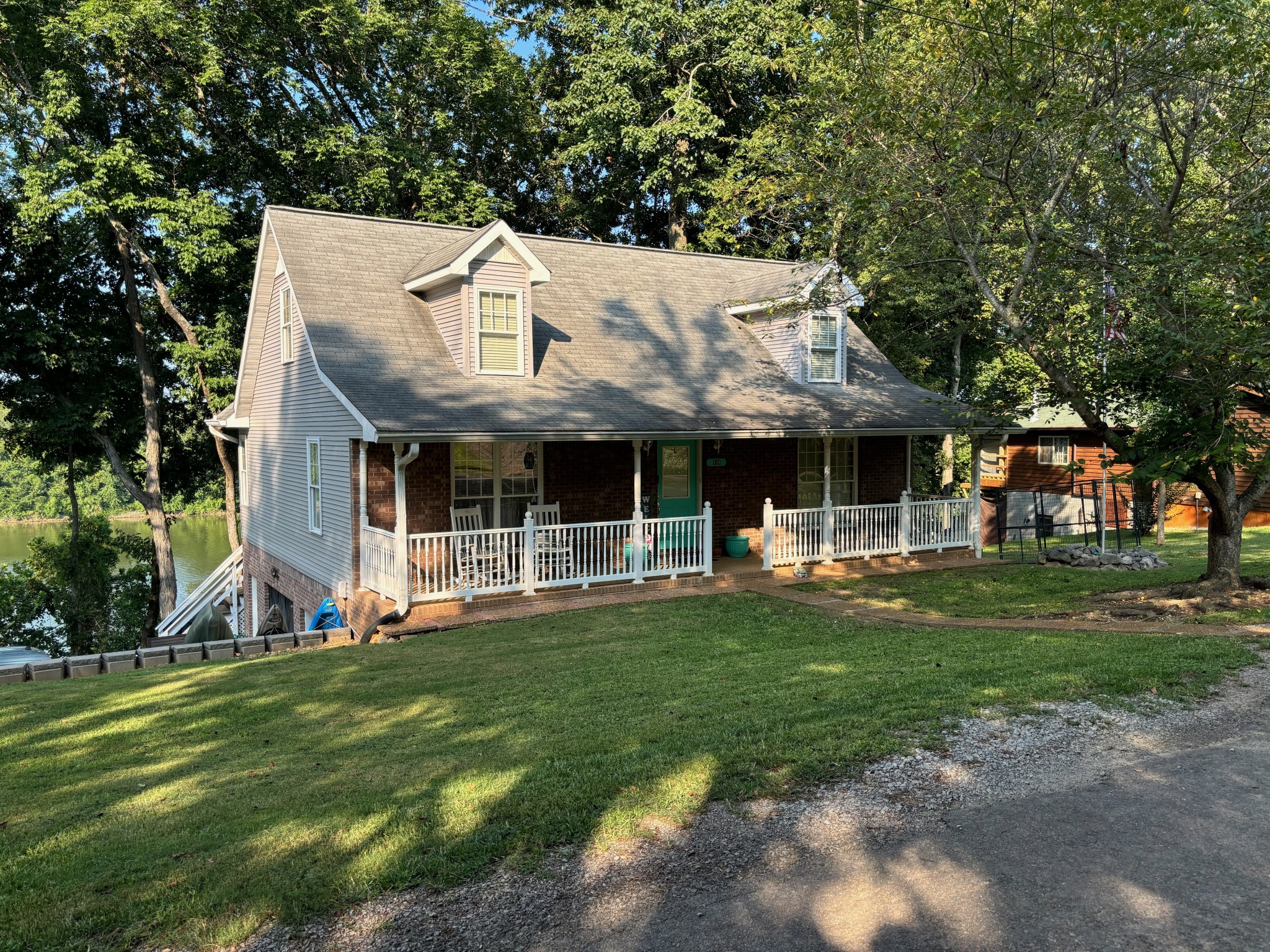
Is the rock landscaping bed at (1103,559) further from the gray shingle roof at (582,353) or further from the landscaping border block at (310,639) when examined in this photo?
the landscaping border block at (310,639)

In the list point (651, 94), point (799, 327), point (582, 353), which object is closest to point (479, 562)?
point (582, 353)

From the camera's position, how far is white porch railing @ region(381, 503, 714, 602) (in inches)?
482

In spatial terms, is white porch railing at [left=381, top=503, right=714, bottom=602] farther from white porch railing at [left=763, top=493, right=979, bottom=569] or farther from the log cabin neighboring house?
white porch railing at [left=763, top=493, right=979, bottom=569]

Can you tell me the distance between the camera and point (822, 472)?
17.8 m

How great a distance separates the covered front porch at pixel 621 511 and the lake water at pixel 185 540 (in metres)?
29.2

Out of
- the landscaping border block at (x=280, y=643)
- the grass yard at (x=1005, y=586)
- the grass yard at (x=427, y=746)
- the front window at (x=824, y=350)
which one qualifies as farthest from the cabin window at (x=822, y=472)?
the landscaping border block at (x=280, y=643)

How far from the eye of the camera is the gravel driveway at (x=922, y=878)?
372 centimetres

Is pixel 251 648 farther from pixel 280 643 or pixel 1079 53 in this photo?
pixel 1079 53

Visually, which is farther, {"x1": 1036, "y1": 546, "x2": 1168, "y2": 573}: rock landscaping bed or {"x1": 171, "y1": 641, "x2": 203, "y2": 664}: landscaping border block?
{"x1": 1036, "y1": 546, "x2": 1168, "y2": 573}: rock landscaping bed

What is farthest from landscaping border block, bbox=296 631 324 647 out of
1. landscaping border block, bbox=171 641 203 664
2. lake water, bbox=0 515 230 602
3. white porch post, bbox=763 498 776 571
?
lake water, bbox=0 515 230 602

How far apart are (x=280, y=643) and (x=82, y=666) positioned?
2.38m

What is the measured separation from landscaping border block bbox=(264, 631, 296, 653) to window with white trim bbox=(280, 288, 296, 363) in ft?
19.6

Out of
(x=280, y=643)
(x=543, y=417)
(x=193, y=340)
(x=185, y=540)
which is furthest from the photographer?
(x=185, y=540)

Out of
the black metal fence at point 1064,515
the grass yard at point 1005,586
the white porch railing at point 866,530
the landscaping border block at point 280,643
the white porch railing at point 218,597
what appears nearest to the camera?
the landscaping border block at point 280,643
